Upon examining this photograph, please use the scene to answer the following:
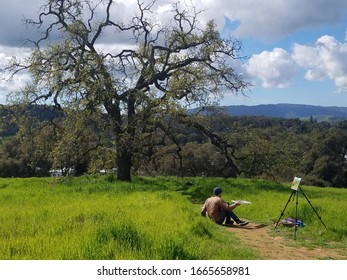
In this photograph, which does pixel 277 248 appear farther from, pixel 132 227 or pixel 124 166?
pixel 124 166

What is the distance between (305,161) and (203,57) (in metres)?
58.3

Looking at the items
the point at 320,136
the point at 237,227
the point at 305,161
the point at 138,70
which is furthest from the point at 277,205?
the point at 320,136

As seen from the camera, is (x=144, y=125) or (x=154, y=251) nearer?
(x=154, y=251)

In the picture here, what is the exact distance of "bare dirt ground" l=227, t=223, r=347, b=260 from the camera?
10.6 m

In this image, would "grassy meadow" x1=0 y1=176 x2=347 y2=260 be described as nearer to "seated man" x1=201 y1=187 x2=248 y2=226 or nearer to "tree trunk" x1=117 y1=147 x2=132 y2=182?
"seated man" x1=201 y1=187 x2=248 y2=226

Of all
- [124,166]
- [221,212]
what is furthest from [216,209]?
[124,166]

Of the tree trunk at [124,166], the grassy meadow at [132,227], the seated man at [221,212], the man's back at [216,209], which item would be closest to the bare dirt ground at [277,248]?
the grassy meadow at [132,227]

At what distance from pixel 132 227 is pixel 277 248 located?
4382 mm

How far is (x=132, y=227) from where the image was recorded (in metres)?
9.46

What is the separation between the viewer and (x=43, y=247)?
26.6ft

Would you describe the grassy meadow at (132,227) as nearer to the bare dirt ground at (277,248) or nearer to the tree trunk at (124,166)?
the bare dirt ground at (277,248)

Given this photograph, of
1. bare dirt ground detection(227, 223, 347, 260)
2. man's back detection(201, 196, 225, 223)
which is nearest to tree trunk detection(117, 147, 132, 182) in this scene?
man's back detection(201, 196, 225, 223)

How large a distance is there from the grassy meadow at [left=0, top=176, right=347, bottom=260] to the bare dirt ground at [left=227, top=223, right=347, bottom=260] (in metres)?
0.36

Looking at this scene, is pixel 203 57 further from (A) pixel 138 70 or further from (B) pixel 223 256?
(B) pixel 223 256
